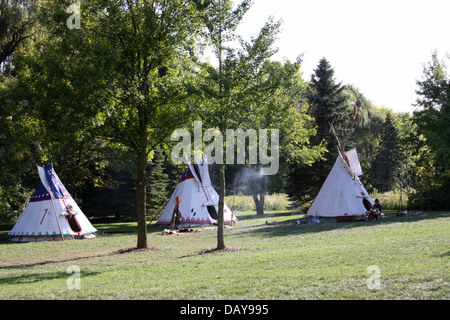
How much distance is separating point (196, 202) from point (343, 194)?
8022 mm

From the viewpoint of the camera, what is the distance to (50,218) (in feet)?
64.1

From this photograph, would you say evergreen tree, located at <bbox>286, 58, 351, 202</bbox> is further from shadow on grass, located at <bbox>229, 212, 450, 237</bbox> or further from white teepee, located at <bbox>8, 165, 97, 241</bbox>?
white teepee, located at <bbox>8, 165, 97, 241</bbox>

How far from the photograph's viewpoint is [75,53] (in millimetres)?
13516

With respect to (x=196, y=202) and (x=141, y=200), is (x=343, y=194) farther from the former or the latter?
(x=141, y=200)

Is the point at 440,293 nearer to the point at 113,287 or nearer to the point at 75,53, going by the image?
the point at 113,287

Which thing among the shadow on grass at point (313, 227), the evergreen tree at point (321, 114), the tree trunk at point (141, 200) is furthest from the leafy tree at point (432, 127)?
the tree trunk at point (141, 200)

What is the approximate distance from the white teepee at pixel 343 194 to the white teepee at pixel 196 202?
16.7 feet

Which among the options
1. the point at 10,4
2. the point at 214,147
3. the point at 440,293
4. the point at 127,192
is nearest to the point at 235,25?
the point at 214,147

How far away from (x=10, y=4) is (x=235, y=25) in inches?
643

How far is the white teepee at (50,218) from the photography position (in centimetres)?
1927

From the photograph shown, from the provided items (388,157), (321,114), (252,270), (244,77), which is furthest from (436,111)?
(252,270)

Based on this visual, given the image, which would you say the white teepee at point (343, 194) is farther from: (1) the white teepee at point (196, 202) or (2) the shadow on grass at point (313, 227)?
(1) the white teepee at point (196, 202)

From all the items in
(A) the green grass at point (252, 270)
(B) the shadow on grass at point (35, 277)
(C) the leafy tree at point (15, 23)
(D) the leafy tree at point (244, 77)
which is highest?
(C) the leafy tree at point (15, 23)

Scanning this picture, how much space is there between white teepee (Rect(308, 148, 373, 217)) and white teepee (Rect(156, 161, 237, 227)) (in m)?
5.09
